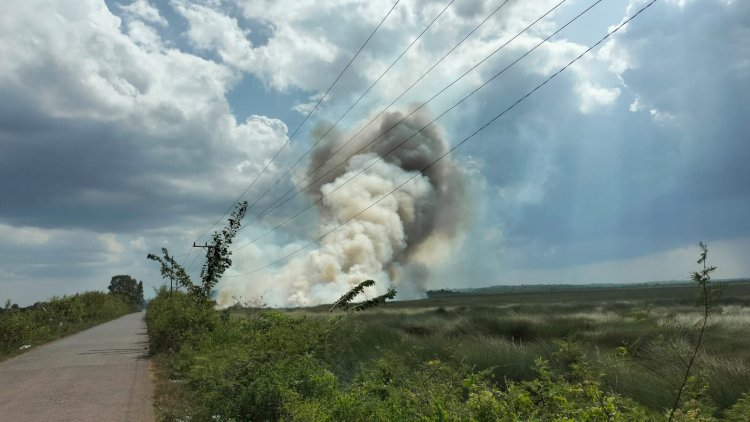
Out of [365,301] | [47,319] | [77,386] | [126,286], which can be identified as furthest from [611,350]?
[126,286]

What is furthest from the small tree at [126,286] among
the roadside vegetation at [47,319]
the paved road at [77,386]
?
the paved road at [77,386]

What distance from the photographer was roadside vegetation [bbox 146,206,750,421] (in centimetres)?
521

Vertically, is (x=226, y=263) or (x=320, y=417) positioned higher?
(x=226, y=263)

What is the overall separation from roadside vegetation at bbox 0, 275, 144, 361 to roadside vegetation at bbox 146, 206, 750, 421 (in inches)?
348

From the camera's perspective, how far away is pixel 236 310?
78.8ft

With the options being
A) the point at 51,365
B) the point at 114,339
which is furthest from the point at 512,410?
the point at 114,339

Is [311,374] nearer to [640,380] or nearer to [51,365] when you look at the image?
[640,380]

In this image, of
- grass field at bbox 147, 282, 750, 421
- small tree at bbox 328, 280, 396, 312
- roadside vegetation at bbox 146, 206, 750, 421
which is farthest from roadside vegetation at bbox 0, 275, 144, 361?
small tree at bbox 328, 280, 396, 312

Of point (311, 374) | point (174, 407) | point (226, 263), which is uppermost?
point (226, 263)

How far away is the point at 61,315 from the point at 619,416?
41610mm

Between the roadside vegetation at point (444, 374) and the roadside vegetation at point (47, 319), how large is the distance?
348 inches

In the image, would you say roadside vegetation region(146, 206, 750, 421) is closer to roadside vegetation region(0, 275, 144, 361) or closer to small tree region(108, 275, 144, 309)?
roadside vegetation region(0, 275, 144, 361)

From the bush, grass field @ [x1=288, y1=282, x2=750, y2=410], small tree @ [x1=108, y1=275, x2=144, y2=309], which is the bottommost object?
grass field @ [x1=288, y1=282, x2=750, y2=410]

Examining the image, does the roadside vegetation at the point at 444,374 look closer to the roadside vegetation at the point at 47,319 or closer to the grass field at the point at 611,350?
the grass field at the point at 611,350
